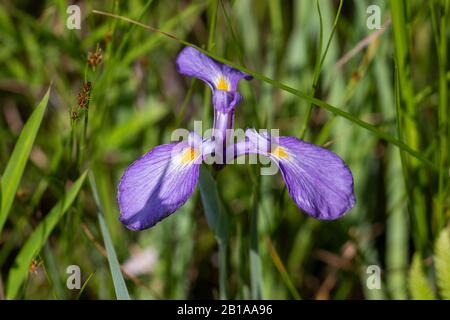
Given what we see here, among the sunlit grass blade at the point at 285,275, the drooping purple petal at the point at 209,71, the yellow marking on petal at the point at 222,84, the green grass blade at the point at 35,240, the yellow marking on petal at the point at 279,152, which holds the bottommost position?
the sunlit grass blade at the point at 285,275

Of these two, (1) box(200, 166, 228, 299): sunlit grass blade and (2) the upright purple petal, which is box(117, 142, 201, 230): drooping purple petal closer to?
(1) box(200, 166, 228, 299): sunlit grass blade

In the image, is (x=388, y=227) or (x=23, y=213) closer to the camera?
(x=23, y=213)

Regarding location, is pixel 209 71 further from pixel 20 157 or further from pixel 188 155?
pixel 20 157

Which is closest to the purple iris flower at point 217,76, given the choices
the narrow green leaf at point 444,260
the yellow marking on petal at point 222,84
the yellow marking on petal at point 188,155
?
the yellow marking on petal at point 222,84

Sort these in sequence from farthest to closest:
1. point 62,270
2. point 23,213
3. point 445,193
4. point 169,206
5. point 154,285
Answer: point 154,285, point 62,270, point 23,213, point 445,193, point 169,206

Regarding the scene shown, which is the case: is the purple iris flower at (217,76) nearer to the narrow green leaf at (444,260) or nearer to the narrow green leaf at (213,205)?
the narrow green leaf at (213,205)
